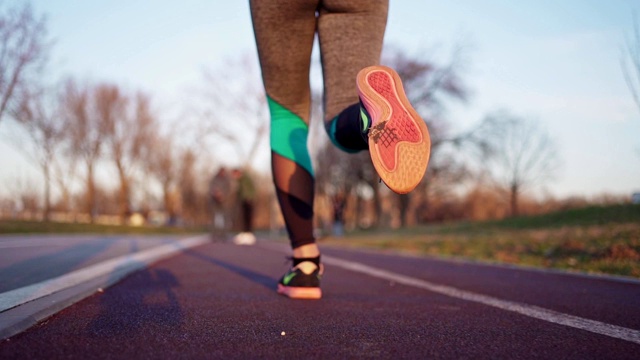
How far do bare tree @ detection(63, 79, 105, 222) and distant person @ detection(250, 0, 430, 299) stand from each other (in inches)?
1468

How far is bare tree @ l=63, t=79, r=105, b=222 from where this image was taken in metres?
36.4

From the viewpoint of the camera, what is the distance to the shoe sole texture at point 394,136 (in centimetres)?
187

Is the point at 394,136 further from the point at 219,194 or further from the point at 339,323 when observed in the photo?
the point at 219,194

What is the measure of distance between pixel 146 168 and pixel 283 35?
Result: 4679 cm

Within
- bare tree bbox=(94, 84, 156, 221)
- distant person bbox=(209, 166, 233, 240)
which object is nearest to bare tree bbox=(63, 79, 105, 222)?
bare tree bbox=(94, 84, 156, 221)

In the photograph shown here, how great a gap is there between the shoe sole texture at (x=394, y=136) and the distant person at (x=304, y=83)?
11 cm

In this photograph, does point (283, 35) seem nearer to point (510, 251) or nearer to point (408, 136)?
point (408, 136)

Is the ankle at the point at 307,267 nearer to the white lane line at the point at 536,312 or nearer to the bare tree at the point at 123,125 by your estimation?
the white lane line at the point at 536,312

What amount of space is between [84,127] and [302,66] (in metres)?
38.9

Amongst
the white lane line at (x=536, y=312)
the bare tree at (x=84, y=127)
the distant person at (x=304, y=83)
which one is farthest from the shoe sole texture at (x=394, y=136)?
the bare tree at (x=84, y=127)

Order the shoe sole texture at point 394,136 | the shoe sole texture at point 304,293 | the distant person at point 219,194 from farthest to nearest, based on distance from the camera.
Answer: the distant person at point 219,194 → the shoe sole texture at point 304,293 → the shoe sole texture at point 394,136

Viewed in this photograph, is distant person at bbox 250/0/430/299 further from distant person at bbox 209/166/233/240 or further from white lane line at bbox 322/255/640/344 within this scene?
distant person at bbox 209/166/233/240

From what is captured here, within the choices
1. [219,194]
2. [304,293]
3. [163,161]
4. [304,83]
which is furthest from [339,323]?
[163,161]

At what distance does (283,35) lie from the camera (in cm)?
→ 260
